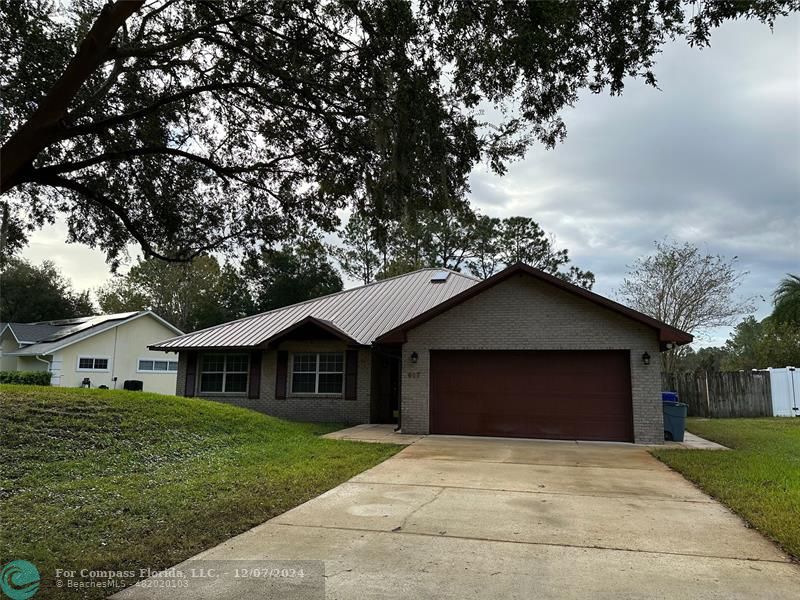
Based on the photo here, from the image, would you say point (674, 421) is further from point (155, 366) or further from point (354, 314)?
point (155, 366)

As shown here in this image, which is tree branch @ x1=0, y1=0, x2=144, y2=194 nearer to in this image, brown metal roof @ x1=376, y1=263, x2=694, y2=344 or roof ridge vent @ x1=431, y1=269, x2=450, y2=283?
brown metal roof @ x1=376, y1=263, x2=694, y2=344

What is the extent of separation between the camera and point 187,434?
36.1 feet

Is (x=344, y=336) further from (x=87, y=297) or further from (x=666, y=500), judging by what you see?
(x=87, y=297)

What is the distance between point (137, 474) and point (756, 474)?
9390mm

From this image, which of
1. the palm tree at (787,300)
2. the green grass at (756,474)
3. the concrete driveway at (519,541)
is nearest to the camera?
the concrete driveway at (519,541)

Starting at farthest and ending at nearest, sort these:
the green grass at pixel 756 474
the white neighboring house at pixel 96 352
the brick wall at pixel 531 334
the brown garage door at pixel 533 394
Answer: the white neighboring house at pixel 96 352 → the brown garage door at pixel 533 394 → the brick wall at pixel 531 334 → the green grass at pixel 756 474

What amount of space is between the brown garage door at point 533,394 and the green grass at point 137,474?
3.30 meters

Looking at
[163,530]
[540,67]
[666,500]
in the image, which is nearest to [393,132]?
[540,67]

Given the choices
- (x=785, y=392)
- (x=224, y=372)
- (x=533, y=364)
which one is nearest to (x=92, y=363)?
(x=224, y=372)

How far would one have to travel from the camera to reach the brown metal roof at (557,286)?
12.7m

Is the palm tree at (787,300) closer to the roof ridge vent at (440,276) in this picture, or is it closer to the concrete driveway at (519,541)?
the roof ridge vent at (440,276)

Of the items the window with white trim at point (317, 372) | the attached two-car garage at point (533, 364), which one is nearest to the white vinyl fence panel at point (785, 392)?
the attached two-car garage at point (533, 364)

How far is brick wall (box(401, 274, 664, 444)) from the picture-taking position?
12984 mm

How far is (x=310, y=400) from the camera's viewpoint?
17.3m
